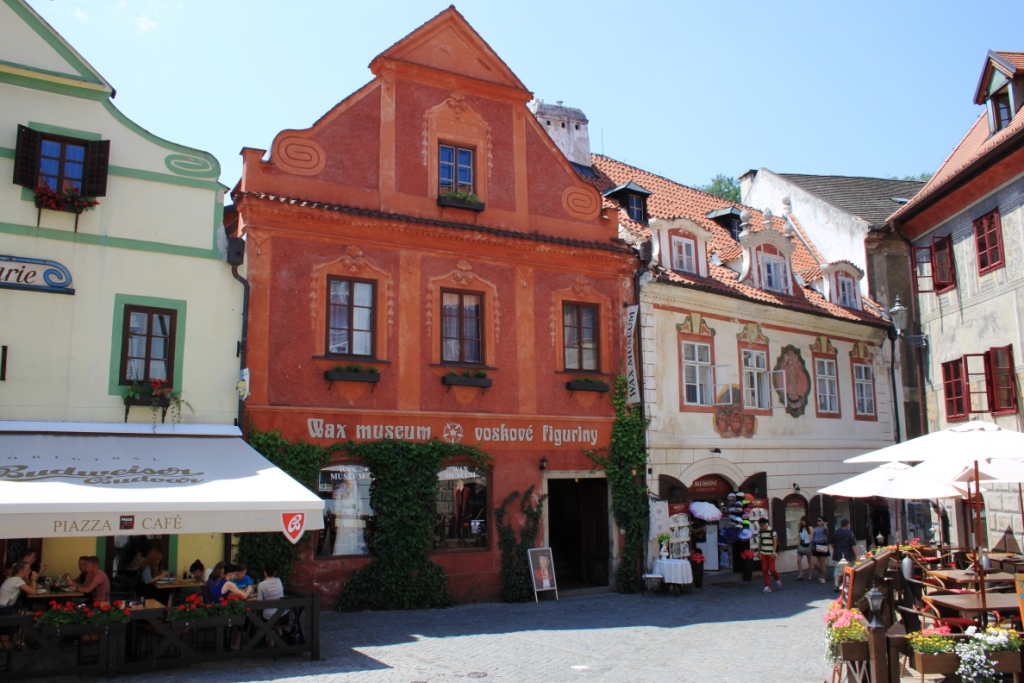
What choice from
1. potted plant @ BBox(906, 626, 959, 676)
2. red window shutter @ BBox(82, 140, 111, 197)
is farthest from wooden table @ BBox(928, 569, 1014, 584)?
red window shutter @ BBox(82, 140, 111, 197)

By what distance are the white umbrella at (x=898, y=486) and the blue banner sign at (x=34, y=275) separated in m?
12.3

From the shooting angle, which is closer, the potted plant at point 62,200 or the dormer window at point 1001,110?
the potted plant at point 62,200

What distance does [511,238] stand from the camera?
17469mm

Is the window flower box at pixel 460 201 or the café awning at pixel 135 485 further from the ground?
the window flower box at pixel 460 201

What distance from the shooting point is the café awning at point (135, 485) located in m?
10.2

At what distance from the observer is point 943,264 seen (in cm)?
2092

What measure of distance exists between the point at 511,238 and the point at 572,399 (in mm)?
3457

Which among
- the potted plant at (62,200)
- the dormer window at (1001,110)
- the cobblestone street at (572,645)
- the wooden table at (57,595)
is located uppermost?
the dormer window at (1001,110)

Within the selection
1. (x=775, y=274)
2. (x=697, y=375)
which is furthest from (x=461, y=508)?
(x=775, y=274)

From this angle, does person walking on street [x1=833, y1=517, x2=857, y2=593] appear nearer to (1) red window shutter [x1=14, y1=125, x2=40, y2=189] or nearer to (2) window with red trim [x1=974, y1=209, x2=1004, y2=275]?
(2) window with red trim [x1=974, y1=209, x2=1004, y2=275]

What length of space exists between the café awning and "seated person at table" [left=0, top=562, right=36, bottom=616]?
4.19ft

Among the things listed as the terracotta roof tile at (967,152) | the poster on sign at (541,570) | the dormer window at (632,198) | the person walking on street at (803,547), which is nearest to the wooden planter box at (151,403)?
the poster on sign at (541,570)

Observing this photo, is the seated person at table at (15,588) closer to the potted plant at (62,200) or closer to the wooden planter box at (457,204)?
the potted plant at (62,200)

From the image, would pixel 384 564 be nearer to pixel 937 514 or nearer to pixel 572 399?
pixel 572 399
